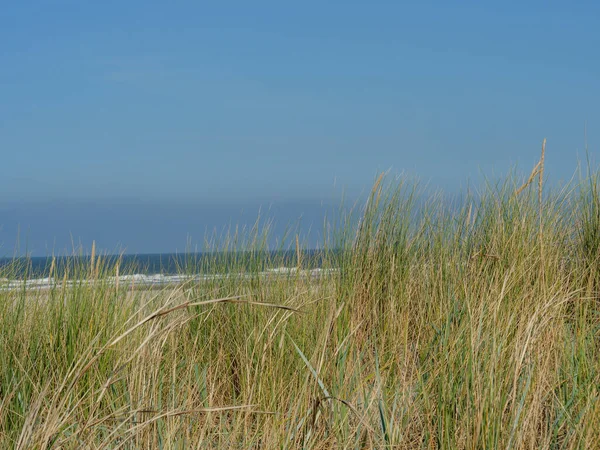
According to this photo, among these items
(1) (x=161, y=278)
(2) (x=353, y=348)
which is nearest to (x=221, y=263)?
(1) (x=161, y=278)

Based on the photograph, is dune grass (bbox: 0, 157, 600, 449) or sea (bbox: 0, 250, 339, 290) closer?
dune grass (bbox: 0, 157, 600, 449)

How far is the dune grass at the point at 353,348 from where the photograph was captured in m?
1.66

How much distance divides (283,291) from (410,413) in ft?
5.09

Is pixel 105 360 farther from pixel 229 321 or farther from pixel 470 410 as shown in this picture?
pixel 470 410

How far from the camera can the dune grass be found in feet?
5.45

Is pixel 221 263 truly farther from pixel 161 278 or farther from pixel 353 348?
pixel 353 348

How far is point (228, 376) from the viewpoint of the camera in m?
2.93

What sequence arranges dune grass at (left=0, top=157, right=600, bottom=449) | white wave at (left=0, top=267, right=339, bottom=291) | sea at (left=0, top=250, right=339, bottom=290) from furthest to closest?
sea at (left=0, top=250, right=339, bottom=290) → white wave at (left=0, top=267, right=339, bottom=291) → dune grass at (left=0, top=157, right=600, bottom=449)

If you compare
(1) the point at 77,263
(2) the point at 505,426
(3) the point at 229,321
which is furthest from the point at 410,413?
(1) the point at 77,263

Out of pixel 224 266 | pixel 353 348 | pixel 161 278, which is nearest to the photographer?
pixel 353 348

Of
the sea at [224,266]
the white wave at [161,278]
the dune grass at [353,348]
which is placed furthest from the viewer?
the sea at [224,266]

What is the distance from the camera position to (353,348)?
8.27 ft

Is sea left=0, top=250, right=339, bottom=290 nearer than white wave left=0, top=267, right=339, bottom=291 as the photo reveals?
No

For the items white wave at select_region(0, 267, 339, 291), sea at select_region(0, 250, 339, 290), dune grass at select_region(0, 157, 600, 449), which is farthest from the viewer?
sea at select_region(0, 250, 339, 290)
